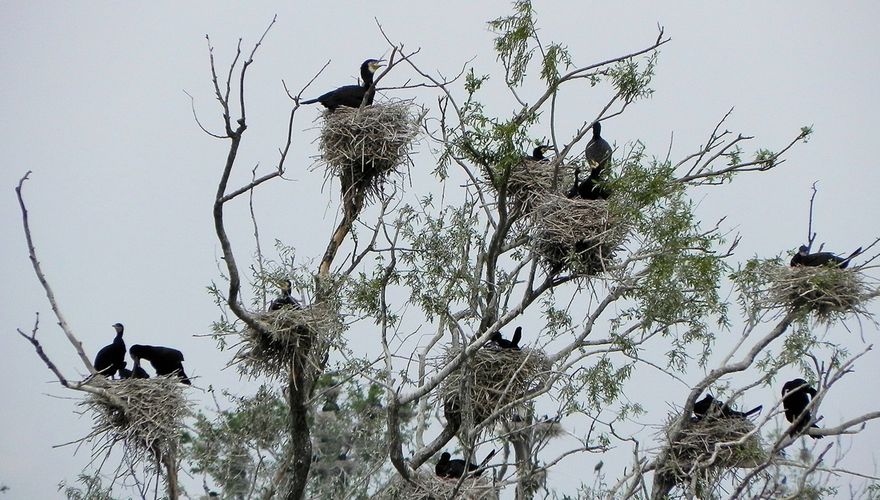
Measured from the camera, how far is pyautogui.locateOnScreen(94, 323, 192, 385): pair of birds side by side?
36.9 ft

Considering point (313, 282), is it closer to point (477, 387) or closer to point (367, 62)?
point (477, 387)

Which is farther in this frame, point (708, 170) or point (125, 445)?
point (708, 170)

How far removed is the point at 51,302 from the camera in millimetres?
9008

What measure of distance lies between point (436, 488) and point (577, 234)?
317cm

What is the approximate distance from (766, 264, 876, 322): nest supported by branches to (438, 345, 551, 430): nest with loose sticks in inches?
113

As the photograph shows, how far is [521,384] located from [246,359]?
292 centimetres

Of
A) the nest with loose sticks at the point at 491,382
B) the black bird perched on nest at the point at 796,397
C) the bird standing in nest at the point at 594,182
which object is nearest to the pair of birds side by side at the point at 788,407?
the black bird perched on nest at the point at 796,397

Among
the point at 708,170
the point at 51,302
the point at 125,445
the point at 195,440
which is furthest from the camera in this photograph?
the point at 195,440

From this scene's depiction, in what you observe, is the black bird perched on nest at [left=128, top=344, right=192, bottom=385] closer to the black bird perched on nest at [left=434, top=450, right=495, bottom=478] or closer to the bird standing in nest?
the black bird perched on nest at [left=434, top=450, right=495, bottom=478]

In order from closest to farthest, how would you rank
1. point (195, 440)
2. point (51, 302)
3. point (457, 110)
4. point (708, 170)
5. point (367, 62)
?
point (51, 302), point (457, 110), point (708, 170), point (367, 62), point (195, 440)

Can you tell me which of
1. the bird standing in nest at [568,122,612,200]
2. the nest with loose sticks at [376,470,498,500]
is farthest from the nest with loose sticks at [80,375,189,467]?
the bird standing in nest at [568,122,612,200]

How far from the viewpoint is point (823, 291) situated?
11.7 metres

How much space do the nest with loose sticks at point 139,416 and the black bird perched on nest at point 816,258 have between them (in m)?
7.20

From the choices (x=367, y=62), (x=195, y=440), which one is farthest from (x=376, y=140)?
(x=195, y=440)
